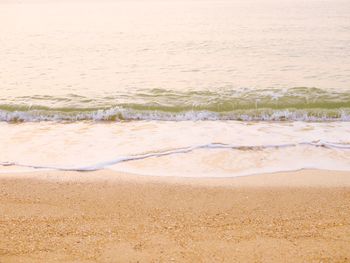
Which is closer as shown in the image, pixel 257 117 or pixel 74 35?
pixel 257 117

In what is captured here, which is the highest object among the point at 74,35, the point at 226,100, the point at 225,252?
the point at 74,35

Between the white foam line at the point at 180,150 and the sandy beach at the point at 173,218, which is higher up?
the white foam line at the point at 180,150

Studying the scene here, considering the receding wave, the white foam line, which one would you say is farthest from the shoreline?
the receding wave

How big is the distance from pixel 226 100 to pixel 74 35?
46.5 feet

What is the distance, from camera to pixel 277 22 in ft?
85.6

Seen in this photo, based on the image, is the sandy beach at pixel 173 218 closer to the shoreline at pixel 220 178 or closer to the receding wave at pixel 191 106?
the shoreline at pixel 220 178

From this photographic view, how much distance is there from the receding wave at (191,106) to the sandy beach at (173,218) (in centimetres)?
342

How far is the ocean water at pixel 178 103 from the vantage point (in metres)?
6.59

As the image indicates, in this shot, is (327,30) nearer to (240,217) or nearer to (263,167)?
(263,167)

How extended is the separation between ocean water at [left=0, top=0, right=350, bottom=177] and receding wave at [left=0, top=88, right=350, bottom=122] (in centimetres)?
3

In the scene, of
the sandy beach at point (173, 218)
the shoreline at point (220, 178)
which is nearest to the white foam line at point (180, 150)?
the shoreline at point (220, 178)

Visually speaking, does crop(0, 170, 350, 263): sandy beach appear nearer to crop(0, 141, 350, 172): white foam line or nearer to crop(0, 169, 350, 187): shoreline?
crop(0, 169, 350, 187): shoreline

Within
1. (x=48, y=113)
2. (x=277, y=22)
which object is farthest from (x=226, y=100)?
(x=277, y=22)

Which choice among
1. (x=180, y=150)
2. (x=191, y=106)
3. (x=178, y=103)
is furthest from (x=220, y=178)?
(x=178, y=103)
